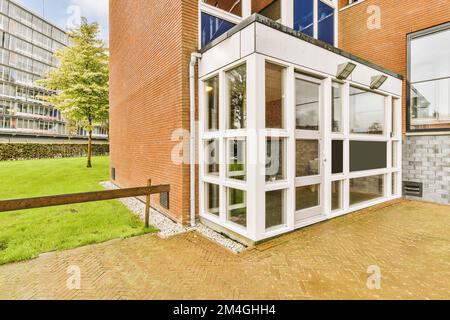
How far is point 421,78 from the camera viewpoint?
25.9 ft

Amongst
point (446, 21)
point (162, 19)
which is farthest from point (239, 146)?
point (446, 21)

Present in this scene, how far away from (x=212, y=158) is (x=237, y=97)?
61.9 inches

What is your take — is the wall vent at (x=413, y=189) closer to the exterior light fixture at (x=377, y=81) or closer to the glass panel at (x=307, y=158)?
the exterior light fixture at (x=377, y=81)

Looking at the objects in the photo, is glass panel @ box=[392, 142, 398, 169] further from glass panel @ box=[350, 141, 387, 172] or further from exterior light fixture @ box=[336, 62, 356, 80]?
exterior light fixture @ box=[336, 62, 356, 80]

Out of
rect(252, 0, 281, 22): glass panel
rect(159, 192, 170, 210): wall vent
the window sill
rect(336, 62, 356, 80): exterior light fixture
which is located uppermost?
rect(252, 0, 281, 22): glass panel

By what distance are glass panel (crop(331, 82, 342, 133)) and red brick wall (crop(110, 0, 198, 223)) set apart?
3.82m

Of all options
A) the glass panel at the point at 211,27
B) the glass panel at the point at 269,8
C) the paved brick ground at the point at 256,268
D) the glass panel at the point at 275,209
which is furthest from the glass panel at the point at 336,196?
the glass panel at the point at 269,8

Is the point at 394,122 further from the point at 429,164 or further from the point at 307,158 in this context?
the point at 307,158

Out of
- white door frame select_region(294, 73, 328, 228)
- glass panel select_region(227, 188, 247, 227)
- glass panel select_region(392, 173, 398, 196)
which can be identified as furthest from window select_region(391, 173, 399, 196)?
glass panel select_region(227, 188, 247, 227)

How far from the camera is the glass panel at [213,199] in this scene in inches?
220

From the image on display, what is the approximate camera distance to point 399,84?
319 inches

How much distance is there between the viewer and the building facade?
7398mm

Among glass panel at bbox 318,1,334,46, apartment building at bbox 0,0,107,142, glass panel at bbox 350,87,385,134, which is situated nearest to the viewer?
glass panel at bbox 350,87,385,134

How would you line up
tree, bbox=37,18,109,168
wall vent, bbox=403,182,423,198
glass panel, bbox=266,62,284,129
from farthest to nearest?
tree, bbox=37,18,109,168
wall vent, bbox=403,182,423,198
glass panel, bbox=266,62,284,129
